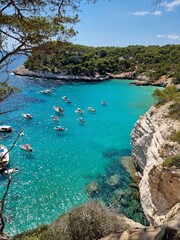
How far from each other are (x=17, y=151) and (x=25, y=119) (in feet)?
32.1

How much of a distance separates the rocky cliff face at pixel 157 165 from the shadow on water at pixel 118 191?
135 centimetres

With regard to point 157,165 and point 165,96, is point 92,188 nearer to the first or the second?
point 157,165

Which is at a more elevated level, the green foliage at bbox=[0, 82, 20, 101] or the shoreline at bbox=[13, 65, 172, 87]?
the green foliage at bbox=[0, 82, 20, 101]

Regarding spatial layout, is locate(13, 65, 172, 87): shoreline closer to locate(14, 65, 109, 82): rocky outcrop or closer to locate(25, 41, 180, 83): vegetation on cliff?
locate(14, 65, 109, 82): rocky outcrop

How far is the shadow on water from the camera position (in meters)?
17.2

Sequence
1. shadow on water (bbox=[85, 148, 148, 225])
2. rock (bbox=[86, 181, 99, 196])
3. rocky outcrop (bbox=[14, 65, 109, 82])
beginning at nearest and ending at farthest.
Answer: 1. shadow on water (bbox=[85, 148, 148, 225])
2. rock (bbox=[86, 181, 99, 196])
3. rocky outcrop (bbox=[14, 65, 109, 82])

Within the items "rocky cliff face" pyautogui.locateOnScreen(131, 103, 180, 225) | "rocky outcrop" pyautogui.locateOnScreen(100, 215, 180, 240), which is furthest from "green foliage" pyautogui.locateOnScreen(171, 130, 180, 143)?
"rocky outcrop" pyautogui.locateOnScreen(100, 215, 180, 240)

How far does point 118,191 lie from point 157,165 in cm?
623

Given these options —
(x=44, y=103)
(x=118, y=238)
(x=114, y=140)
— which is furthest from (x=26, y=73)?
(x=118, y=238)

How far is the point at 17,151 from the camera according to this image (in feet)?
82.7

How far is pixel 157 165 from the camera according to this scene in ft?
46.5

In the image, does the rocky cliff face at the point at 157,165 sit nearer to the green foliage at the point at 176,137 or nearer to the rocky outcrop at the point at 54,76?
the green foliage at the point at 176,137

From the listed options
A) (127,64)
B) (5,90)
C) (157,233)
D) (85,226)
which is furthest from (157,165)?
(127,64)

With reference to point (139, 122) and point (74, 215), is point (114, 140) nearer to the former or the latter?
point (139, 122)
